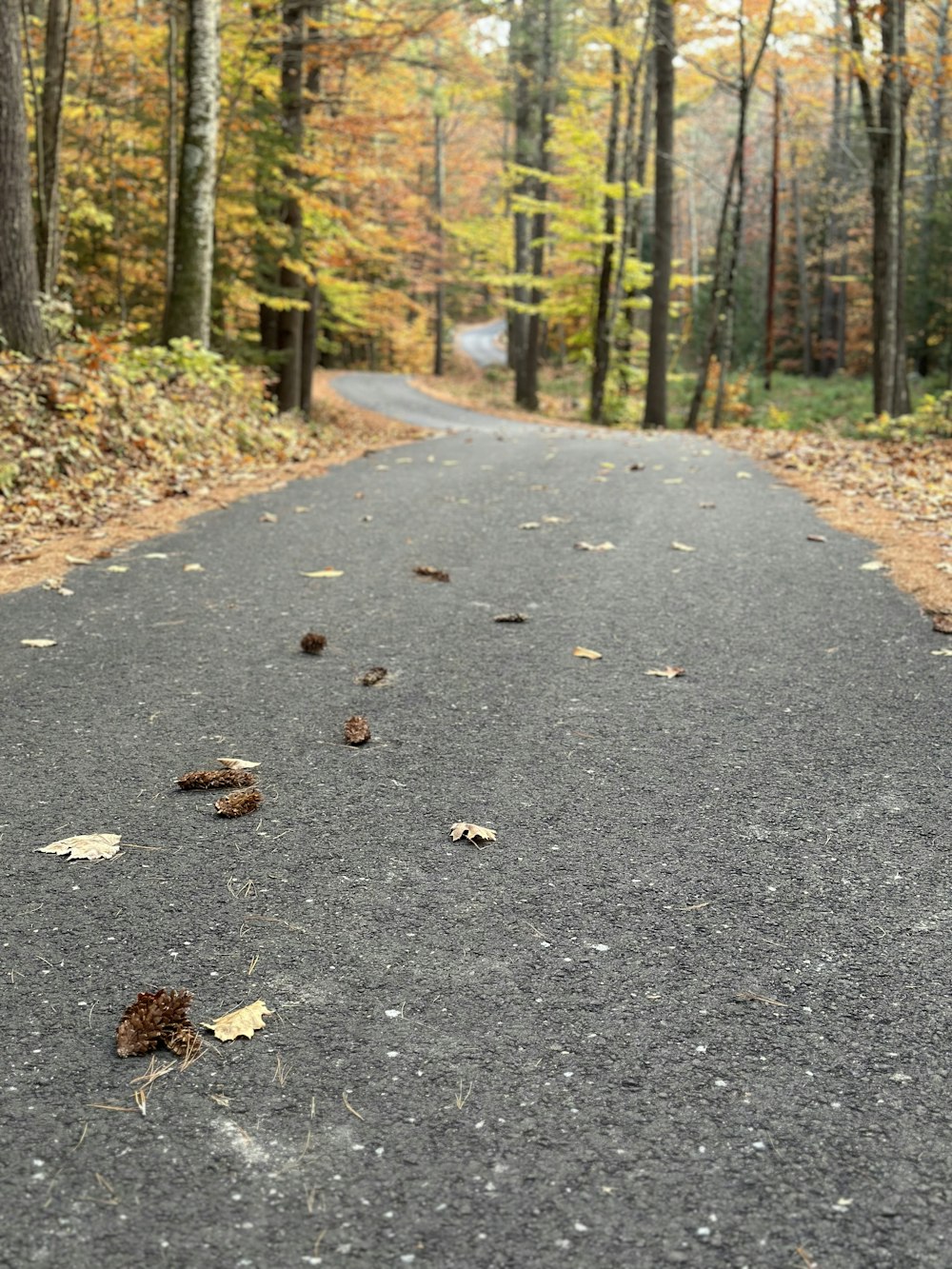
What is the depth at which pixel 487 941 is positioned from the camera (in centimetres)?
260

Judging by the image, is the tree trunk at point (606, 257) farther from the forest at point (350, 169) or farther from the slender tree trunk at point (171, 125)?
the slender tree trunk at point (171, 125)

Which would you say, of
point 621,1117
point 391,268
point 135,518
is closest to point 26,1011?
point 621,1117

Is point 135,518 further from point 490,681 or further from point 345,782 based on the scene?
point 345,782

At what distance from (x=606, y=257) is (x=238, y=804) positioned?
21920 millimetres

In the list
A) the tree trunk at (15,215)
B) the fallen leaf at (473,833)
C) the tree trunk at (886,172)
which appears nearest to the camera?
the fallen leaf at (473,833)

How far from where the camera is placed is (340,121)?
1669 cm

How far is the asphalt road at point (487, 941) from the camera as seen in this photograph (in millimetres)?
1804

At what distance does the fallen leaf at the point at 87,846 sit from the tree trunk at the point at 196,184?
1035cm

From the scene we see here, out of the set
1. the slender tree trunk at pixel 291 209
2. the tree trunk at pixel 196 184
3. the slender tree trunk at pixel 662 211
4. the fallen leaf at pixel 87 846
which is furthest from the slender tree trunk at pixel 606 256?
the fallen leaf at pixel 87 846

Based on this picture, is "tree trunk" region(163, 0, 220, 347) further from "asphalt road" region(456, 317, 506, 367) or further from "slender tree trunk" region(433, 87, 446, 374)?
"asphalt road" region(456, 317, 506, 367)

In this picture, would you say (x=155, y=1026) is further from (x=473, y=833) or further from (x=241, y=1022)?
(x=473, y=833)

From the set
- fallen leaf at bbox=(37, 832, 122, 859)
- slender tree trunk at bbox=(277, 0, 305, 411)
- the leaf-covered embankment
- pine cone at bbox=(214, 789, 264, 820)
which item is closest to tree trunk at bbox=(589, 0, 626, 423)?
slender tree trunk at bbox=(277, 0, 305, 411)

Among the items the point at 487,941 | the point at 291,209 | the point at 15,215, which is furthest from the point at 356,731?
the point at 291,209

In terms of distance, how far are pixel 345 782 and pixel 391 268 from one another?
35670mm
